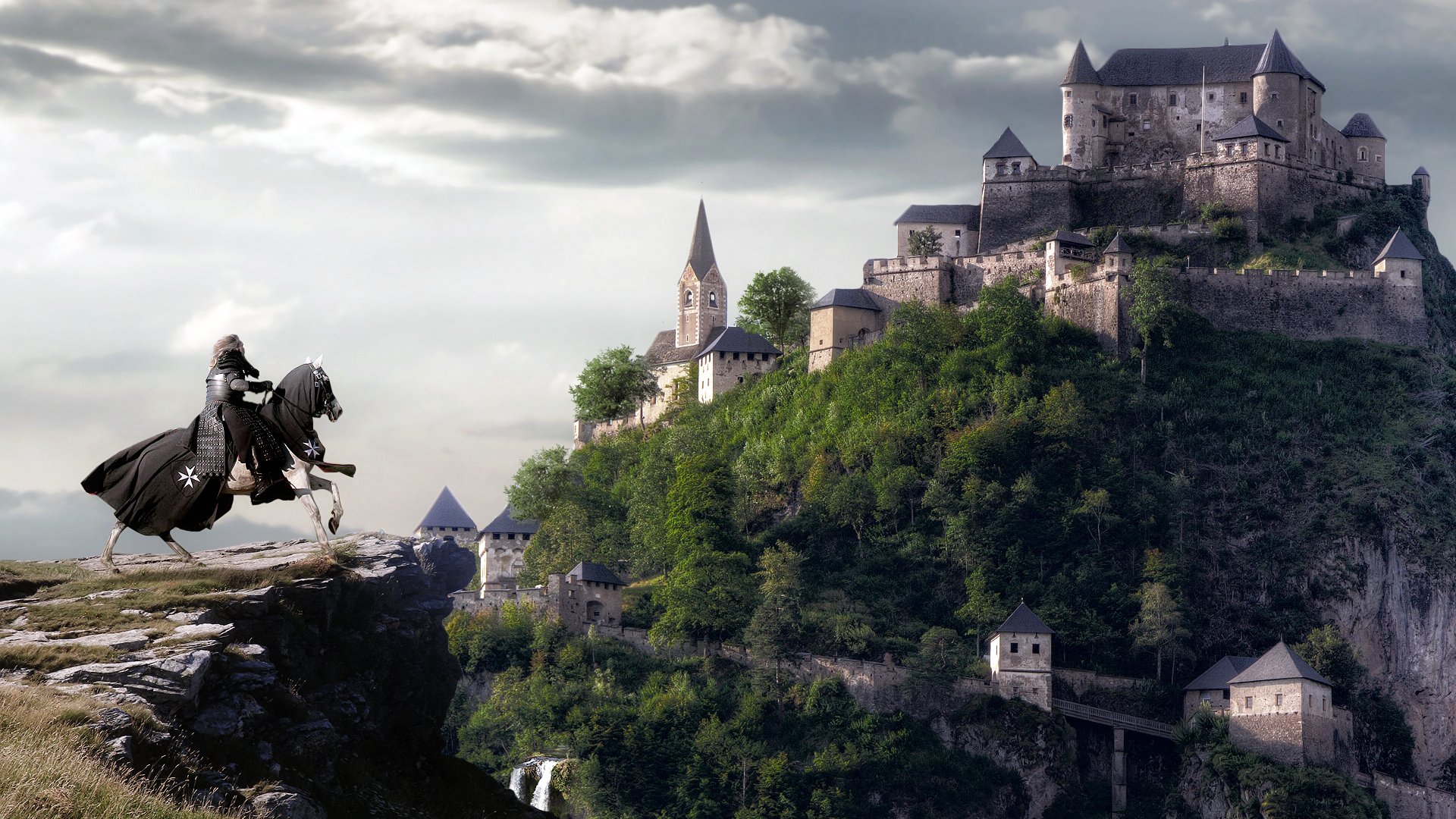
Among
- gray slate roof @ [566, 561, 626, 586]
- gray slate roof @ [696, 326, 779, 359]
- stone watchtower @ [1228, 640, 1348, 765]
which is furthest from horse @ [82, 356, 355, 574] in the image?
gray slate roof @ [696, 326, 779, 359]

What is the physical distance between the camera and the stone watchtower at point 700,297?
13700 centimetres

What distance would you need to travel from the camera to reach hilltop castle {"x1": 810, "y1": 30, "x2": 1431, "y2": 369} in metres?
95.9

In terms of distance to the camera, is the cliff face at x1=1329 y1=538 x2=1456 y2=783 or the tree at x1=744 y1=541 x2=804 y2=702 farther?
the cliff face at x1=1329 y1=538 x2=1456 y2=783

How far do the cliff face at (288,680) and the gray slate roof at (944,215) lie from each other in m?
71.6

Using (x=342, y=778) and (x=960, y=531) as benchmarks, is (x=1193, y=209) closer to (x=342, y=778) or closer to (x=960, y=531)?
(x=960, y=531)

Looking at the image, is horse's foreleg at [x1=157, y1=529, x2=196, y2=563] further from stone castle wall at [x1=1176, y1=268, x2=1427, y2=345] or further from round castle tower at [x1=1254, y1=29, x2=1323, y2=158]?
round castle tower at [x1=1254, y1=29, x2=1323, y2=158]

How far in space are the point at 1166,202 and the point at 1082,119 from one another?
6.93 metres

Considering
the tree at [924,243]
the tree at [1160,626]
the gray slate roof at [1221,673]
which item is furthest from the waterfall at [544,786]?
the tree at [924,243]

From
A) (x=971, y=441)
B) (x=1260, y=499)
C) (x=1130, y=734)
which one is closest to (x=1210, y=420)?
(x=1260, y=499)

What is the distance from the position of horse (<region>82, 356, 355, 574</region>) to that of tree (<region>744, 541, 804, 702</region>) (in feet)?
175

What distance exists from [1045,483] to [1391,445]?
49.4ft

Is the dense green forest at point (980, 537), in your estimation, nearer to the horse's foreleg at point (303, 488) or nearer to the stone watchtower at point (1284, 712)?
the stone watchtower at point (1284, 712)

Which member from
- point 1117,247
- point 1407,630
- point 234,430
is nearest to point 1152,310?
point 1117,247

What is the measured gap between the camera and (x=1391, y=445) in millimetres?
91188
